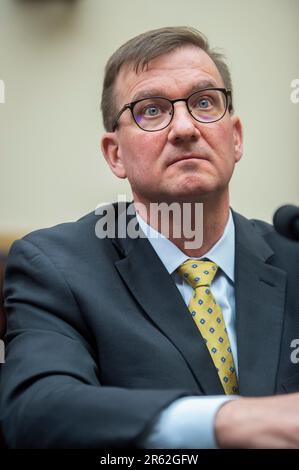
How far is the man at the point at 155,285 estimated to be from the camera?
911mm

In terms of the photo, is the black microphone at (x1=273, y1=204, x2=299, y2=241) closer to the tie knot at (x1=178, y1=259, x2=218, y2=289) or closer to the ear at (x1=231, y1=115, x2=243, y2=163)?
the tie knot at (x1=178, y1=259, x2=218, y2=289)

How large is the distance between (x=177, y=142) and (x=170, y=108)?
74 mm

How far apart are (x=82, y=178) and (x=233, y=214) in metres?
0.57

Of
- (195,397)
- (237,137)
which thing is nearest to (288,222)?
(195,397)

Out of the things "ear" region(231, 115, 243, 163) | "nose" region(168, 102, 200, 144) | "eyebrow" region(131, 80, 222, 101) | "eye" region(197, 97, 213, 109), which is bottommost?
"ear" region(231, 115, 243, 163)

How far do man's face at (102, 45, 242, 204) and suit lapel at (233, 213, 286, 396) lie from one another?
0.13m

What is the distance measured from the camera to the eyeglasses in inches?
46.9

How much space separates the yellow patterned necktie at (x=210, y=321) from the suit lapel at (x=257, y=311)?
0.07 feet

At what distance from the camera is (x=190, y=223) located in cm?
124

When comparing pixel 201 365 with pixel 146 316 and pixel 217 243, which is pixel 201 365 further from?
pixel 217 243

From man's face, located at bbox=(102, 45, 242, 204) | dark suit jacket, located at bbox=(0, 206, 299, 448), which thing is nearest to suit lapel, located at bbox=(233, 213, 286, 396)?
dark suit jacket, located at bbox=(0, 206, 299, 448)

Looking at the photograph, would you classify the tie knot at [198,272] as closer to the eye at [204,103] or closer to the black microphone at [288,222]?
the eye at [204,103]

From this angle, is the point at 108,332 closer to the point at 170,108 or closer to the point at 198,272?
the point at 198,272

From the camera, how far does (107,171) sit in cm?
176
